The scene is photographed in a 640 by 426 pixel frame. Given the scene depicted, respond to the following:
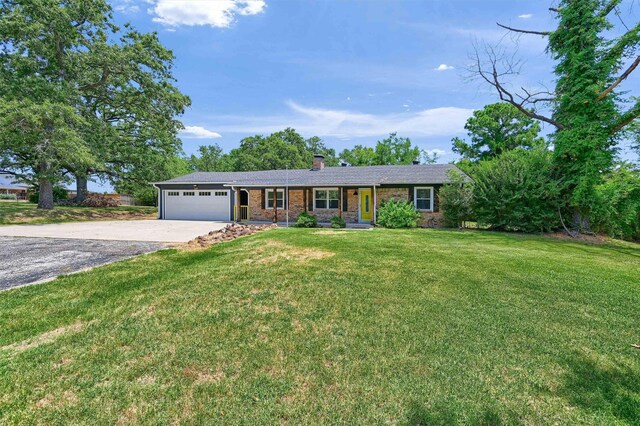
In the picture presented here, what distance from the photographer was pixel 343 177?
795 inches

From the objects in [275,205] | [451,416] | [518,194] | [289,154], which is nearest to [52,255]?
[451,416]

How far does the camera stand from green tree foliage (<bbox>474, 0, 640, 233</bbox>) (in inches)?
512

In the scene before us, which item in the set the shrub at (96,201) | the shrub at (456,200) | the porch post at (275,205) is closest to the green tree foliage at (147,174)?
the shrub at (96,201)

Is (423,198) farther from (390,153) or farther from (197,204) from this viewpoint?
(390,153)

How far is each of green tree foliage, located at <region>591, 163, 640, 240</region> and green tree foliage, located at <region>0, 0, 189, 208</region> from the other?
27.1 meters

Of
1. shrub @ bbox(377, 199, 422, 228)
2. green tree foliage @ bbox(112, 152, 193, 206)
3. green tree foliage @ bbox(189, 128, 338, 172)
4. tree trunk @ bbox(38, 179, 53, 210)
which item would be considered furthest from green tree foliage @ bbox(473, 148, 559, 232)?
green tree foliage @ bbox(189, 128, 338, 172)

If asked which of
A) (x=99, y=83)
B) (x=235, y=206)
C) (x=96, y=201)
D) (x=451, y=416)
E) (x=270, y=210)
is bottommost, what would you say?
(x=451, y=416)

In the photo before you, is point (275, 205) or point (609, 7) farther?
point (275, 205)

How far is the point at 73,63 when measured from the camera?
75.6ft

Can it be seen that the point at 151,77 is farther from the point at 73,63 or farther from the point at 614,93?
the point at 614,93

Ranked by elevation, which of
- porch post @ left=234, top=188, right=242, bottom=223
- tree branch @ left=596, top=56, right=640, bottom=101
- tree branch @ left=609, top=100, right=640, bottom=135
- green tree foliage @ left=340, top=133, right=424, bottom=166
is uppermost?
green tree foliage @ left=340, top=133, right=424, bottom=166

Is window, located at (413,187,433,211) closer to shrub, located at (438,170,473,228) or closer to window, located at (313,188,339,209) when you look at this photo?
shrub, located at (438,170,473,228)

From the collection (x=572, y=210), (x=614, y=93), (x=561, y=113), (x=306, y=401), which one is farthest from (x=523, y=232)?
(x=306, y=401)

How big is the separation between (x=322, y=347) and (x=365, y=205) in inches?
615
